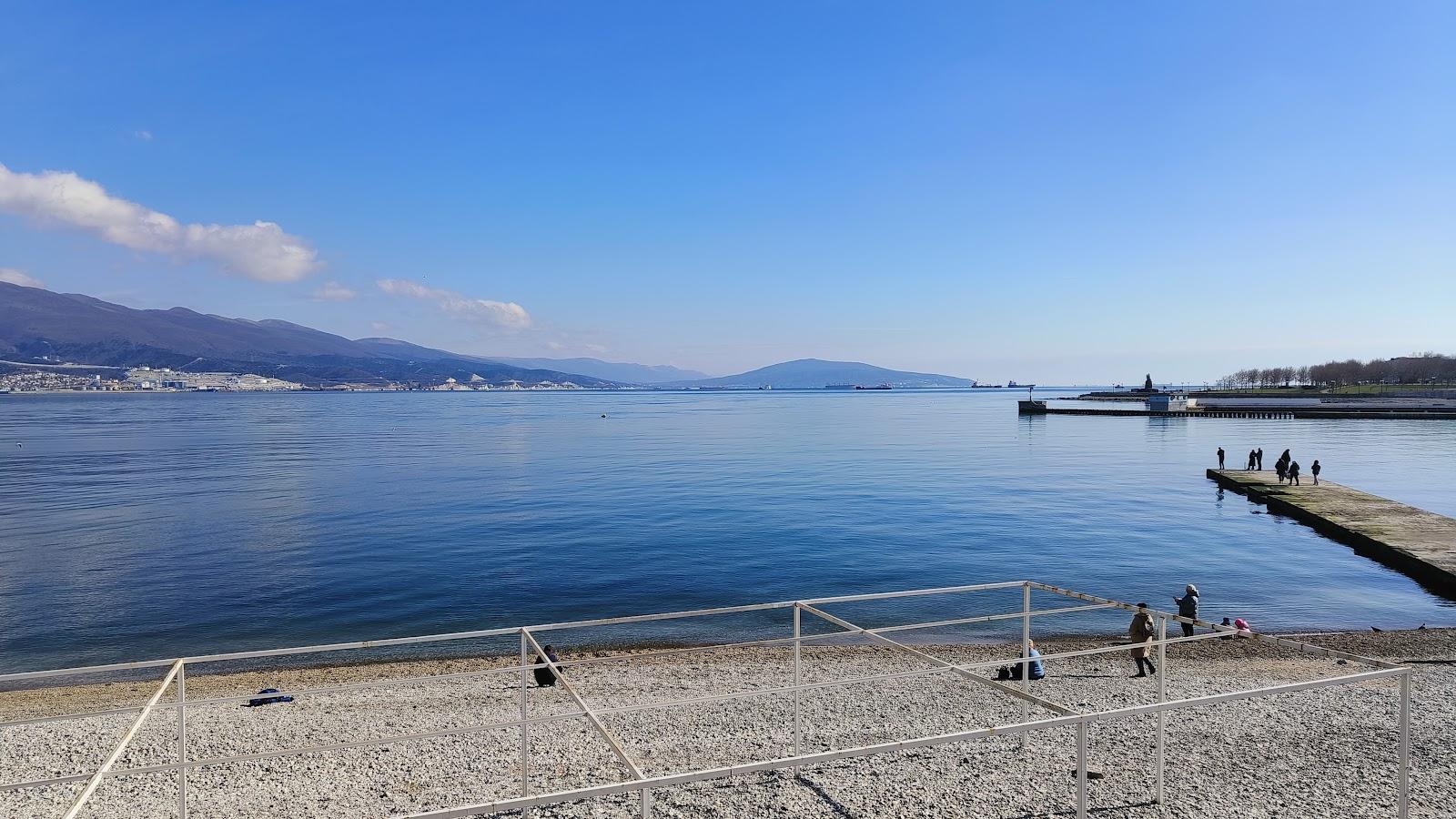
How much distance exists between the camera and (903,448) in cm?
7856

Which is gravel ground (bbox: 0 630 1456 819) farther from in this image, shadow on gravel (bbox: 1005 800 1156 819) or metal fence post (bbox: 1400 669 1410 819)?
metal fence post (bbox: 1400 669 1410 819)

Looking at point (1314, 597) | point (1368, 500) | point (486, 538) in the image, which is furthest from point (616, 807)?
point (1368, 500)

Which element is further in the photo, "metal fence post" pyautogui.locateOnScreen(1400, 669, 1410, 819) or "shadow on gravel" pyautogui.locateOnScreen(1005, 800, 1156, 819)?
"shadow on gravel" pyautogui.locateOnScreen(1005, 800, 1156, 819)

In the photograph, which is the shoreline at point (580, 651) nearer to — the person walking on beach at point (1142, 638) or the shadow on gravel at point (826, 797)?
the person walking on beach at point (1142, 638)

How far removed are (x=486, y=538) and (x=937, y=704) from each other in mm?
24357

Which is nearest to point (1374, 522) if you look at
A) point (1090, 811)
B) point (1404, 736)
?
point (1090, 811)

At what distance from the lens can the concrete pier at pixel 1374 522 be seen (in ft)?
82.6

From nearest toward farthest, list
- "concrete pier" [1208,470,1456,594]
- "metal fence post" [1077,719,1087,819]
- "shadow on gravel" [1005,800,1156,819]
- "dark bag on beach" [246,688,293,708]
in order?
"metal fence post" [1077,719,1087,819]
"shadow on gravel" [1005,800,1156,819]
"dark bag on beach" [246,688,293,708]
"concrete pier" [1208,470,1456,594]

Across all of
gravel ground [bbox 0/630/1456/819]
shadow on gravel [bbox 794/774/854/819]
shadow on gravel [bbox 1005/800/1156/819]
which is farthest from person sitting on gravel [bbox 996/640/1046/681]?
shadow on gravel [bbox 794/774/854/819]

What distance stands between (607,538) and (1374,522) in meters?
30.6

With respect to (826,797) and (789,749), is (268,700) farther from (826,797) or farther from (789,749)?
(826,797)

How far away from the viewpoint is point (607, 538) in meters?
33.2

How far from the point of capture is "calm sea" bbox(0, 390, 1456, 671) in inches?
892

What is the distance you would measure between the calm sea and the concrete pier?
0.79m
